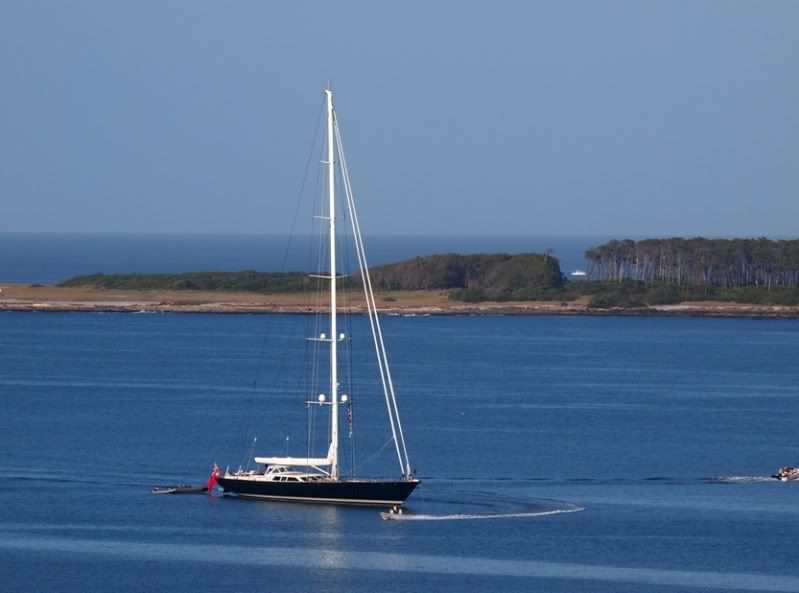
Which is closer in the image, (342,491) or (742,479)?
(342,491)

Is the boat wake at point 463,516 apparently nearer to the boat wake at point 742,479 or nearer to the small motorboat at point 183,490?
the small motorboat at point 183,490

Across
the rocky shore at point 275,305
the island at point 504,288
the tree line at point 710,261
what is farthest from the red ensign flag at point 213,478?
the tree line at point 710,261

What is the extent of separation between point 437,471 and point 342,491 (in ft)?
25.4

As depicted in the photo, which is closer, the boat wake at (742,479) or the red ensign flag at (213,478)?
the red ensign flag at (213,478)

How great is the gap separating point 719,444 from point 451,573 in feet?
73.2

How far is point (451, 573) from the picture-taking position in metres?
34.8

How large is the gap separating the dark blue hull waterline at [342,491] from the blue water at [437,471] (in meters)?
0.33

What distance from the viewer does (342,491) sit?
40.1 m

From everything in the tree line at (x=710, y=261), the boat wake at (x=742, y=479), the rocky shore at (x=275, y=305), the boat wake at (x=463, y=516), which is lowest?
the boat wake at (x=463, y=516)

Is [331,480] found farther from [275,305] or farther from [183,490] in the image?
[275,305]

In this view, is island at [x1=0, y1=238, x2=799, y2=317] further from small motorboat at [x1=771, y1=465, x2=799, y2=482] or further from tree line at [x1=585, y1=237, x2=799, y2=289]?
small motorboat at [x1=771, y1=465, x2=799, y2=482]

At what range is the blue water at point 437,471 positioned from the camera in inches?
1388

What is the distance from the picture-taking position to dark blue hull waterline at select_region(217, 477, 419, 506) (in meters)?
40.0

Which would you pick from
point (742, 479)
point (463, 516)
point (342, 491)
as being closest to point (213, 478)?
point (342, 491)
